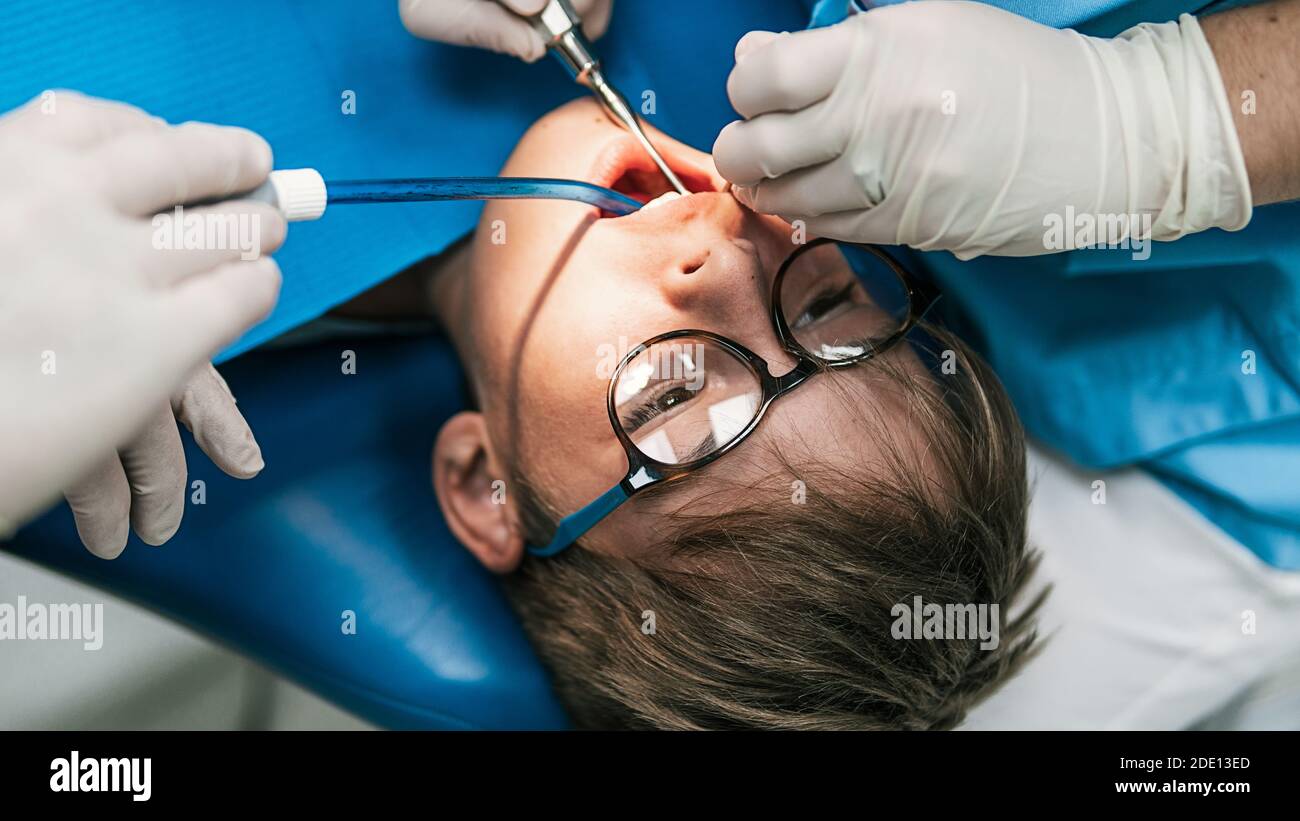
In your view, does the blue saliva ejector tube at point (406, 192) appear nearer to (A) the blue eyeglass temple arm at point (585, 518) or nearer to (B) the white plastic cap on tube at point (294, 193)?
(B) the white plastic cap on tube at point (294, 193)

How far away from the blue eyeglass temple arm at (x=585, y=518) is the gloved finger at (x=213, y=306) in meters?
0.43

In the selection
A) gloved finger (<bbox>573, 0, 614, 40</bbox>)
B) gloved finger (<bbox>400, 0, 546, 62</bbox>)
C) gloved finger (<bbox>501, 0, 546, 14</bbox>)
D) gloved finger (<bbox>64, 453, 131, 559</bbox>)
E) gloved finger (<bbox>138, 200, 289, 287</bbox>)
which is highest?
gloved finger (<bbox>573, 0, 614, 40</bbox>)

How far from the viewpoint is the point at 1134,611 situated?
135 cm

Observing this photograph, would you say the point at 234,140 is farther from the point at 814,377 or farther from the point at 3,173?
the point at 814,377

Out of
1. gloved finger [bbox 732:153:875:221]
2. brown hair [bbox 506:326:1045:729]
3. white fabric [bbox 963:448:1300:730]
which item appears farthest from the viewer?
white fabric [bbox 963:448:1300:730]

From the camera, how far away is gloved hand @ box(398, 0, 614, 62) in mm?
1152

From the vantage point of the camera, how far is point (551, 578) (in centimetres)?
126

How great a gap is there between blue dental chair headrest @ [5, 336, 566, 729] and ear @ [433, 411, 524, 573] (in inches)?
3.9

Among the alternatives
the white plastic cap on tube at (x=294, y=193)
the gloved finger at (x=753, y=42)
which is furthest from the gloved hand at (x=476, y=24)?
the white plastic cap on tube at (x=294, y=193)

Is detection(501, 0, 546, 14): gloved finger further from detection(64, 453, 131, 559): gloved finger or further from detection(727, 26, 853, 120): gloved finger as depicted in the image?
detection(64, 453, 131, 559): gloved finger

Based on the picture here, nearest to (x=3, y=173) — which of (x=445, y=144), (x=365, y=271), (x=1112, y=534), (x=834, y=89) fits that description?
(x=365, y=271)

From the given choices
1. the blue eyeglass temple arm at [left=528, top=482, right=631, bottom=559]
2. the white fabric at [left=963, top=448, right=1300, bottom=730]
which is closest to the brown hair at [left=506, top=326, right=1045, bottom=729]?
the blue eyeglass temple arm at [left=528, top=482, right=631, bottom=559]

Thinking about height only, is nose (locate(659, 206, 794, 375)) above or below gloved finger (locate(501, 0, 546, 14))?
below

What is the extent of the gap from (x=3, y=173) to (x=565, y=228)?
54cm
